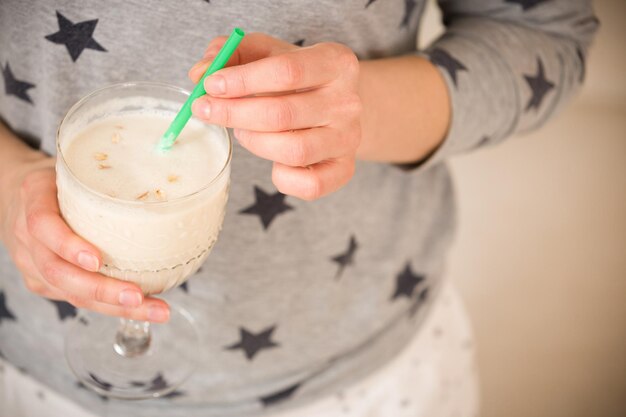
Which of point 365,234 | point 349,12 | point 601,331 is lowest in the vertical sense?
point 601,331

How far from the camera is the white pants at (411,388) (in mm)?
926

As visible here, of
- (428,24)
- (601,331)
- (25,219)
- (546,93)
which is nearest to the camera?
(25,219)

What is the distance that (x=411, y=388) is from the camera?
3.42 feet

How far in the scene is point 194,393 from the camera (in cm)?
88

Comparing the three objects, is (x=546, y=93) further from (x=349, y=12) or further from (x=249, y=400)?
(x=249, y=400)

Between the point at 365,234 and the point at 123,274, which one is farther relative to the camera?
the point at 365,234

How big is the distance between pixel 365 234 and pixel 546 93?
0.33 meters

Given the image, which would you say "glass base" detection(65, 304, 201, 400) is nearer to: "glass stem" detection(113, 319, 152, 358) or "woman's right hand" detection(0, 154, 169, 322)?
"glass stem" detection(113, 319, 152, 358)

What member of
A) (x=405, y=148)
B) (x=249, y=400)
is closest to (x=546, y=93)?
(x=405, y=148)

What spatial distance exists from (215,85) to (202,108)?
3cm

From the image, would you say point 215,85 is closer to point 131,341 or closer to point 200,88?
point 200,88

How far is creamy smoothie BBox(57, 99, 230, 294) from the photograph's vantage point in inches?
23.7

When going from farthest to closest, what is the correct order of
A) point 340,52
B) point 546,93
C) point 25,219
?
point 546,93
point 25,219
point 340,52

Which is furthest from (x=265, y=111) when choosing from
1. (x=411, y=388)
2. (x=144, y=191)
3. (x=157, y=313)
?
(x=411, y=388)
